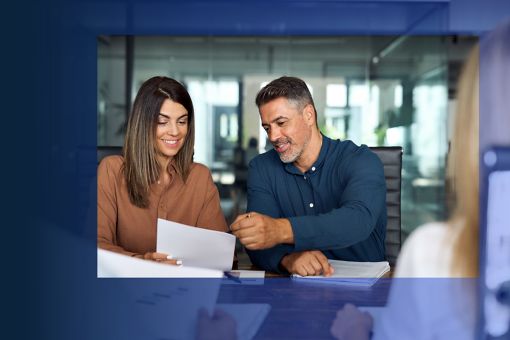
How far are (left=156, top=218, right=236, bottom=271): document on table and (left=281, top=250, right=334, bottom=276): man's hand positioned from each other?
155 mm

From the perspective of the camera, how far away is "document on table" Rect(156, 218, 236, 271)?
3.14ft

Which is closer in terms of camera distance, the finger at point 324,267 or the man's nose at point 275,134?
the finger at point 324,267

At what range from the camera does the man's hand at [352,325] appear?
52 centimetres

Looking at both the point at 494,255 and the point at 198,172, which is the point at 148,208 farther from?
the point at 494,255

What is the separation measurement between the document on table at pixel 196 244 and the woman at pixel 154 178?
486 mm

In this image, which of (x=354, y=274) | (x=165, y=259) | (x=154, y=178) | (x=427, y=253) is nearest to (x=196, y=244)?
(x=165, y=259)

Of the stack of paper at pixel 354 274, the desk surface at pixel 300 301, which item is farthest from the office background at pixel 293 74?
the desk surface at pixel 300 301

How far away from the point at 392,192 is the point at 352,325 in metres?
1.42

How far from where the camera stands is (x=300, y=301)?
27.3 inches

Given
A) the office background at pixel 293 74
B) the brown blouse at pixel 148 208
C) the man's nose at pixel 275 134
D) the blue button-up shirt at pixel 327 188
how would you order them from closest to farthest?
the blue button-up shirt at pixel 327 188 < the brown blouse at pixel 148 208 < the man's nose at pixel 275 134 < the office background at pixel 293 74

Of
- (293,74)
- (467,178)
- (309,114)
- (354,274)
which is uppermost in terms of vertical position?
(293,74)

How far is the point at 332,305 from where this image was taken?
2.19 feet

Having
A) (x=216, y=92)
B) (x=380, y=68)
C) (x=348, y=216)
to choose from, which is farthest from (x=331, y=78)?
(x=348, y=216)

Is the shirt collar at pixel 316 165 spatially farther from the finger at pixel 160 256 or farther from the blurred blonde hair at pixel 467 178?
the blurred blonde hair at pixel 467 178
